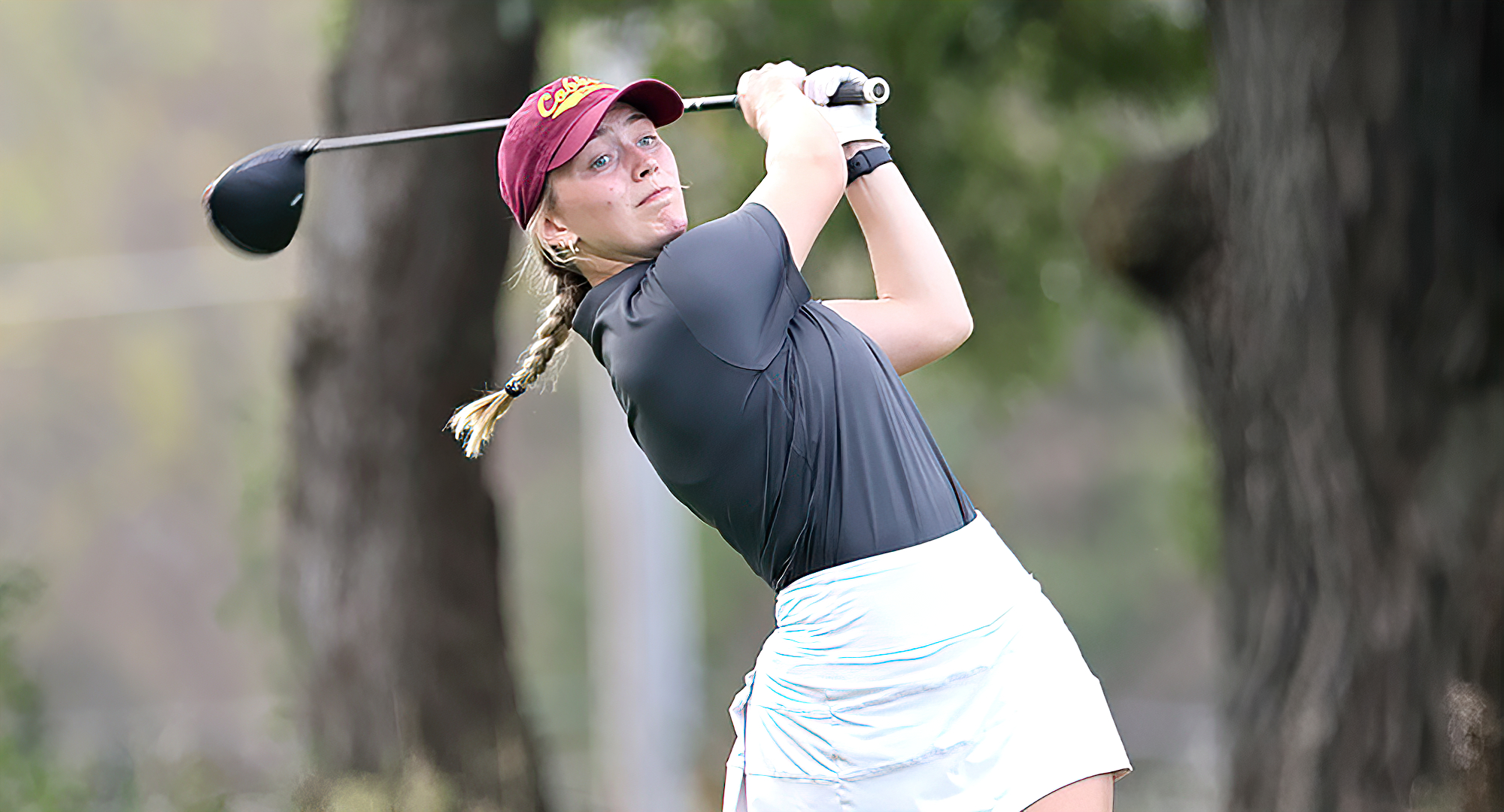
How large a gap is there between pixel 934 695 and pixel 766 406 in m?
0.41

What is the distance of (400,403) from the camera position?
20.0ft

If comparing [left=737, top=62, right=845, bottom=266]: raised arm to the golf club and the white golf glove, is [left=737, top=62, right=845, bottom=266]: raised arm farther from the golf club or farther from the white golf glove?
the golf club

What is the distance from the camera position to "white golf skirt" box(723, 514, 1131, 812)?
2031 mm

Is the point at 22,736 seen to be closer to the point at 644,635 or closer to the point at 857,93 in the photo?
the point at 644,635

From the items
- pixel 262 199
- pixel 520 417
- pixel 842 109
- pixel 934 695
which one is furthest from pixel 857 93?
pixel 520 417

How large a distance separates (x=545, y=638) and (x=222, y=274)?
28.6 feet

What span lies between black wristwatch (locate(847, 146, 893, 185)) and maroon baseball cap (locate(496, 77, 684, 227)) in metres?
0.26

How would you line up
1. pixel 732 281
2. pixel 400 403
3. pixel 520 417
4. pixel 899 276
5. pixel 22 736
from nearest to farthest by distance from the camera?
pixel 732 281, pixel 899 276, pixel 400 403, pixel 22 736, pixel 520 417

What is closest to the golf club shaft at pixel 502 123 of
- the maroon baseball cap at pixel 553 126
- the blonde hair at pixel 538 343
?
the maroon baseball cap at pixel 553 126

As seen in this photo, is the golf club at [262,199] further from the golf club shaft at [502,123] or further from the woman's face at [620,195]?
the woman's face at [620,195]

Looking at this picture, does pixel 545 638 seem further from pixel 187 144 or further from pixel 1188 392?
pixel 1188 392

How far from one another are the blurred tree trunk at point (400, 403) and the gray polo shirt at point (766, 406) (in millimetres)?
4119

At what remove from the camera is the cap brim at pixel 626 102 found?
84.5 inches

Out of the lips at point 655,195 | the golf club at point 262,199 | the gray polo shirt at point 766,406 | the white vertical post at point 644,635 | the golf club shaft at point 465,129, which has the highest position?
the golf club shaft at point 465,129
